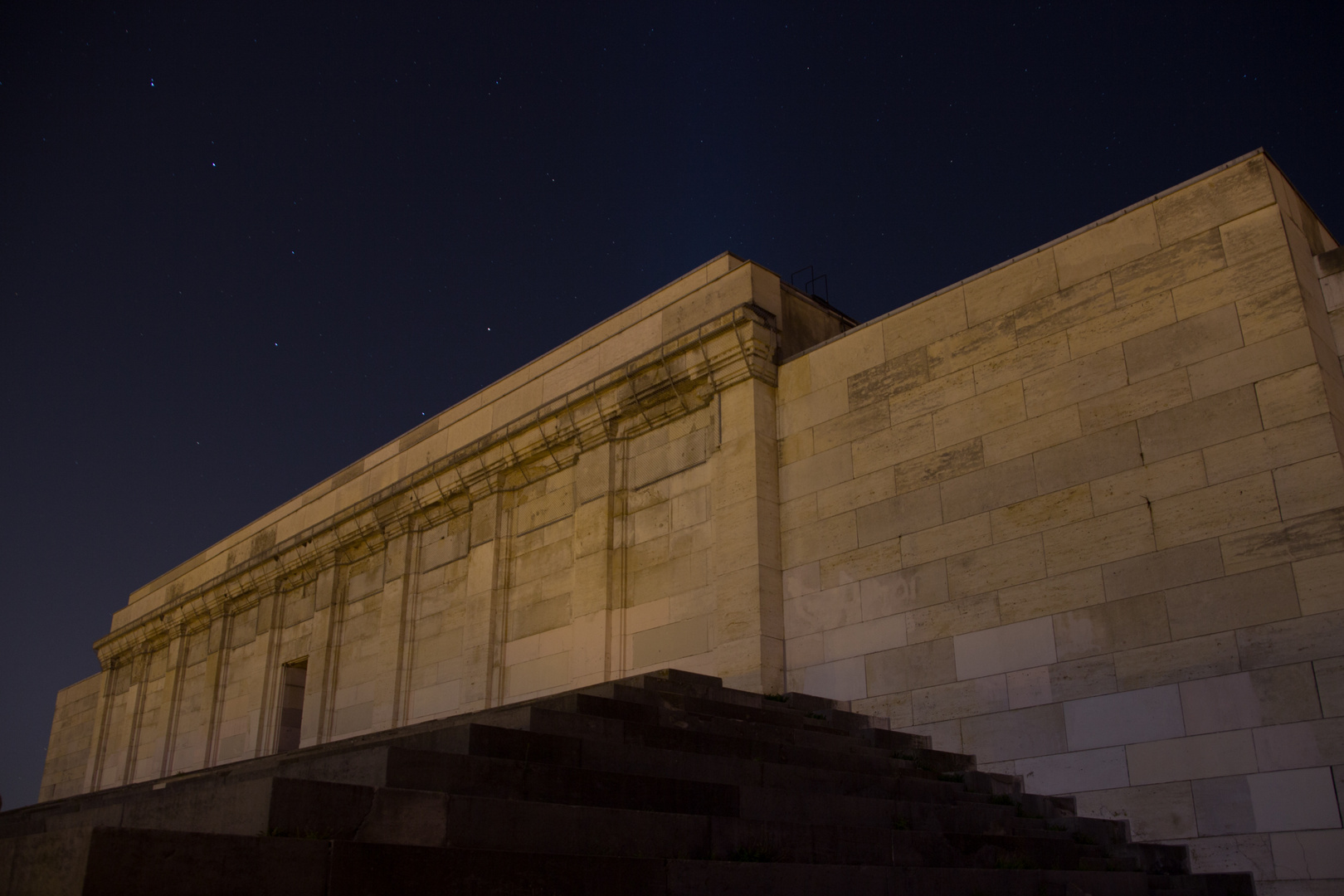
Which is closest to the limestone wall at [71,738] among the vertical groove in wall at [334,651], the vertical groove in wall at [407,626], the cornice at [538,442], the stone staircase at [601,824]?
the cornice at [538,442]

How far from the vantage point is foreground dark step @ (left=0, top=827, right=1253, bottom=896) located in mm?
5227

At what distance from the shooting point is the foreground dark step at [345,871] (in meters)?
5.23

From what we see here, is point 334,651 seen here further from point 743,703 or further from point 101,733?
point 101,733

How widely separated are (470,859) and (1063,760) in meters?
7.42

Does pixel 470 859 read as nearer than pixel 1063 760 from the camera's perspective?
Yes

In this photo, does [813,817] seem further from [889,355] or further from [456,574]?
[456,574]

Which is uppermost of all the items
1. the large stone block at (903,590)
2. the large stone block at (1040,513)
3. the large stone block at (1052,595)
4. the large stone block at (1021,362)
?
the large stone block at (1021,362)

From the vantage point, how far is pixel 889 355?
14.7 meters

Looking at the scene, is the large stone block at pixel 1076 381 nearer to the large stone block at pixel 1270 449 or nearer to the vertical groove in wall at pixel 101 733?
the large stone block at pixel 1270 449

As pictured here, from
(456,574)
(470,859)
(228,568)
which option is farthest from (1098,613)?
(228,568)

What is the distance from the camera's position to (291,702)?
24.7 m

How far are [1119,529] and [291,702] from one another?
1924 centimetres

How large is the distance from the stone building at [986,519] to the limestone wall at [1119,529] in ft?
0.10

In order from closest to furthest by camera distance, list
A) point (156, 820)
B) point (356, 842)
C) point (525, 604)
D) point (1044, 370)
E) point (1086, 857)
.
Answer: point (356, 842) < point (156, 820) < point (1086, 857) < point (1044, 370) < point (525, 604)
